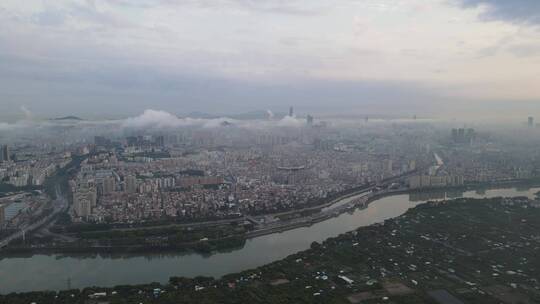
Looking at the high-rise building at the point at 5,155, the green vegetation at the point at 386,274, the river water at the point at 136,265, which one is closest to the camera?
the green vegetation at the point at 386,274

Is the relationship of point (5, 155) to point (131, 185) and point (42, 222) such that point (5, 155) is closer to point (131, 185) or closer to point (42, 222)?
point (131, 185)

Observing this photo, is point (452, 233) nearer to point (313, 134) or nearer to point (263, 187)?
point (263, 187)

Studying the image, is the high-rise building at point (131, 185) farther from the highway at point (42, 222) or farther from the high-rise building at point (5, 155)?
the high-rise building at point (5, 155)

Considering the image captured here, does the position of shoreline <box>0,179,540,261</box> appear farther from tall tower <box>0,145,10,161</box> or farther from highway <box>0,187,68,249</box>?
tall tower <box>0,145,10,161</box>

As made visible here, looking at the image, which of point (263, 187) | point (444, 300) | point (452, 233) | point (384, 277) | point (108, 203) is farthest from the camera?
point (263, 187)

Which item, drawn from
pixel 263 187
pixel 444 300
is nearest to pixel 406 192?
pixel 263 187

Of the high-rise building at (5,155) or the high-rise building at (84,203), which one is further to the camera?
the high-rise building at (5,155)

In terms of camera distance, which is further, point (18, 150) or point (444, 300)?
point (18, 150)

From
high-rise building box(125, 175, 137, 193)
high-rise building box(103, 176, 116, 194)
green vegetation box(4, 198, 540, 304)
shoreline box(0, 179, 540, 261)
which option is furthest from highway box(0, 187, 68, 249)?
green vegetation box(4, 198, 540, 304)

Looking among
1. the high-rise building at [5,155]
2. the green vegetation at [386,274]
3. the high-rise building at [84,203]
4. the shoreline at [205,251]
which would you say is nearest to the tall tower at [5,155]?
the high-rise building at [5,155]
